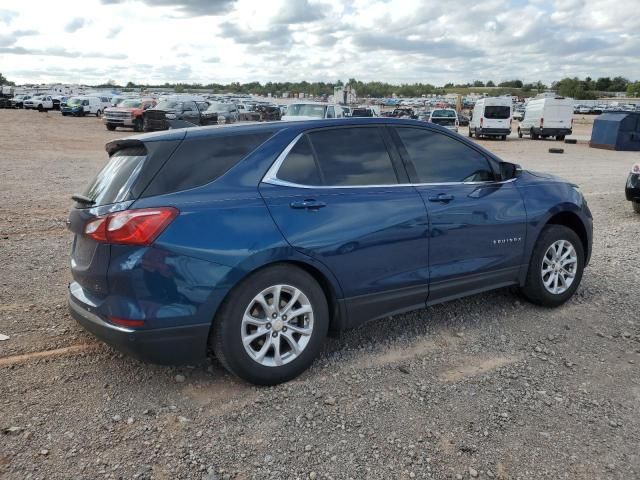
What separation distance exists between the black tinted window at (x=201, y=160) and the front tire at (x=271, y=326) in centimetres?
69

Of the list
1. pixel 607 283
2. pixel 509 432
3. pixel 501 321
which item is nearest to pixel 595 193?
pixel 607 283

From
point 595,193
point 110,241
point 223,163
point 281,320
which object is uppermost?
point 223,163

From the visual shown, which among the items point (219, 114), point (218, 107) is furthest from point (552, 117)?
point (218, 107)

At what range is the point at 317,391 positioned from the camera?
145 inches

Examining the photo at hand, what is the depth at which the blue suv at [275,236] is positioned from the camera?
3309 mm

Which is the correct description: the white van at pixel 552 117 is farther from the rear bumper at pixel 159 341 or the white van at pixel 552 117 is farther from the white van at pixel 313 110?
the rear bumper at pixel 159 341

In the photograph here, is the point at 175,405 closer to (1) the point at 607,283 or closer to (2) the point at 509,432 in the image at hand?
(2) the point at 509,432

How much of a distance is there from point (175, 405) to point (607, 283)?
4561 millimetres

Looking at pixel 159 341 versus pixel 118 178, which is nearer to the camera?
pixel 159 341

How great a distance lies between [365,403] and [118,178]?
2.07 meters

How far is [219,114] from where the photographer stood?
31062 mm

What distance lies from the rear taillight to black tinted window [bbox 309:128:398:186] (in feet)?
3.74

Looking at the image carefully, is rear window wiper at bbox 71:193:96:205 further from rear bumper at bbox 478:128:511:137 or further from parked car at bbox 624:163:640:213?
rear bumper at bbox 478:128:511:137

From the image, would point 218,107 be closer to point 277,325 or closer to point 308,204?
point 308,204
